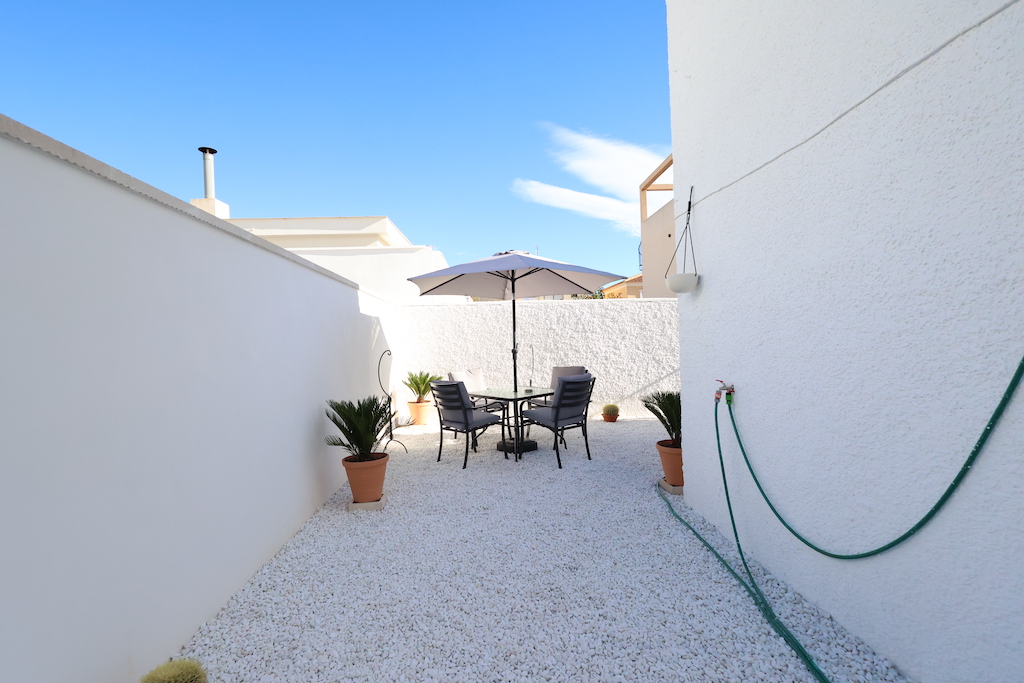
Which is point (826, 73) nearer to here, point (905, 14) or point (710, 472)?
point (905, 14)

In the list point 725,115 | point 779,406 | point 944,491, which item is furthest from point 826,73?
point 944,491

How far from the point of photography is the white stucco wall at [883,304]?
4.44 feet

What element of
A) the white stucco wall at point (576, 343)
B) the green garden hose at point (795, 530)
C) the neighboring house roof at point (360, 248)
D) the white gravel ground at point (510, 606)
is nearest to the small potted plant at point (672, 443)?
the white gravel ground at point (510, 606)

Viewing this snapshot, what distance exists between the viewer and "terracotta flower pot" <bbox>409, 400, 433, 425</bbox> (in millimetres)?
6957

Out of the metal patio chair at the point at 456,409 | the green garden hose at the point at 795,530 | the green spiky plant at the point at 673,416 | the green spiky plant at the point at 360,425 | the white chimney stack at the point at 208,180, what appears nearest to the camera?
the green garden hose at the point at 795,530

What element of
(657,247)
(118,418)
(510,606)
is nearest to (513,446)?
(510,606)

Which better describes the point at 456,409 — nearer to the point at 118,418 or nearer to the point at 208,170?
the point at 118,418

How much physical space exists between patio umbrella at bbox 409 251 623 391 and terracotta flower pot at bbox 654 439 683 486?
2.25 metres

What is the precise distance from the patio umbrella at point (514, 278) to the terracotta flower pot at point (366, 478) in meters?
2.34

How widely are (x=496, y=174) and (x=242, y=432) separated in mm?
12820

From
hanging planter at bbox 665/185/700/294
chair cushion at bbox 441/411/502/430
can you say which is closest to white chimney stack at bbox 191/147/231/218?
chair cushion at bbox 441/411/502/430

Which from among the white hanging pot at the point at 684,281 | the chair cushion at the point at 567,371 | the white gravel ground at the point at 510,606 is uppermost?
the white hanging pot at the point at 684,281

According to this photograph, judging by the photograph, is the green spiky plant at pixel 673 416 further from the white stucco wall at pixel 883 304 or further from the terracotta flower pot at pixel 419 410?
the terracotta flower pot at pixel 419 410

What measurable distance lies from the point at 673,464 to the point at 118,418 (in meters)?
3.80
